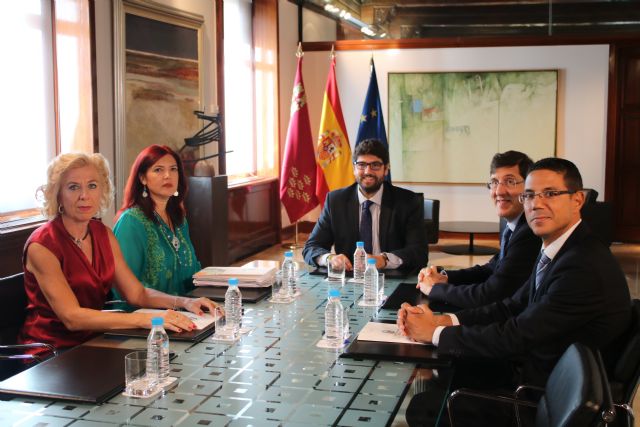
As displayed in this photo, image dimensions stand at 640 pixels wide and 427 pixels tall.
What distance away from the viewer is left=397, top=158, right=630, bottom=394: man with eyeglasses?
→ 222 cm

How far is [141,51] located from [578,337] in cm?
478

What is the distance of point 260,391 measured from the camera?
1.90m

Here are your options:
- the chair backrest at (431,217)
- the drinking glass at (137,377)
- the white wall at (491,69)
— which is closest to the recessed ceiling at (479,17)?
the white wall at (491,69)

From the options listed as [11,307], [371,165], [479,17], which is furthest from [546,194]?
[479,17]

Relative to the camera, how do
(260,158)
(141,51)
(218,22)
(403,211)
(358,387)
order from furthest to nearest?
(260,158) < (218,22) < (141,51) < (403,211) < (358,387)

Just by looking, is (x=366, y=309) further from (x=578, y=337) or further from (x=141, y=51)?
Answer: (x=141, y=51)

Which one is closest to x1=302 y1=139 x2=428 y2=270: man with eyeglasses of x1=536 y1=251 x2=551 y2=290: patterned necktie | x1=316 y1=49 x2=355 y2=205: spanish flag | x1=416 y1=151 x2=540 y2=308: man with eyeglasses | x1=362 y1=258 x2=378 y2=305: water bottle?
x1=416 y1=151 x2=540 y2=308: man with eyeglasses

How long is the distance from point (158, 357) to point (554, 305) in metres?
1.15

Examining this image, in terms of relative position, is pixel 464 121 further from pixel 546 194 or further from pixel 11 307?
pixel 11 307

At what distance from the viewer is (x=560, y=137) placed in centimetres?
912

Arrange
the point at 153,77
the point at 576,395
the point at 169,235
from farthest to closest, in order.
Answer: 1. the point at 153,77
2. the point at 169,235
3. the point at 576,395

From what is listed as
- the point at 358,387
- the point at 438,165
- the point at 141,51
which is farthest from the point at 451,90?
the point at 358,387

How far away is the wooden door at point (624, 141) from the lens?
29.6ft

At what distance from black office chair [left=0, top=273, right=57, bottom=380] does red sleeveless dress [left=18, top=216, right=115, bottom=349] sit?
3 cm
